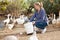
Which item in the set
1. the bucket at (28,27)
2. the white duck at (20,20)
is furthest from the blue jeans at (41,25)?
the white duck at (20,20)

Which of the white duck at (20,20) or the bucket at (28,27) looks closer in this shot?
the bucket at (28,27)

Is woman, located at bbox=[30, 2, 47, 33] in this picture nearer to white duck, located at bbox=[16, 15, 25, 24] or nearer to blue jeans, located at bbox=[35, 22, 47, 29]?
blue jeans, located at bbox=[35, 22, 47, 29]

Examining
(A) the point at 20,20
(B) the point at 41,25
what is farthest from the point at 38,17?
(A) the point at 20,20

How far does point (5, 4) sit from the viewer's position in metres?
2.61

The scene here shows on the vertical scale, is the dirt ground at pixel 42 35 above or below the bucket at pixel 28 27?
below

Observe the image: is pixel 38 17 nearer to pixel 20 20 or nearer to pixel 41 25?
pixel 41 25

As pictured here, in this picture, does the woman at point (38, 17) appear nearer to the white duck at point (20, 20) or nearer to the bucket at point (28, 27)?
the bucket at point (28, 27)

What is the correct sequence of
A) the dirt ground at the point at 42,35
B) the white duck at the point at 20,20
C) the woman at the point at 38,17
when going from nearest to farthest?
the dirt ground at the point at 42,35 → the woman at the point at 38,17 → the white duck at the point at 20,20

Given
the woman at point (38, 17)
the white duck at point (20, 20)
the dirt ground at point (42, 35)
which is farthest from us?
the white duck at point (20, 20)

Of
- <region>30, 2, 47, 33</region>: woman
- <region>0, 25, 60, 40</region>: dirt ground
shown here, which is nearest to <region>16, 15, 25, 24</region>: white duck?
<region>0, 25, 60, 40</region>: dirt ground

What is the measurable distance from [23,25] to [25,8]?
23 centimetres

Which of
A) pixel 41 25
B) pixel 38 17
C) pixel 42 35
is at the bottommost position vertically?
pixel 42 35

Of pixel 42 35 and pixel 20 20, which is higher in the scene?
pixel 20 20

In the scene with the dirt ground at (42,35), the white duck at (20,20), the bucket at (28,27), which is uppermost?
the white duck at (20,20)
